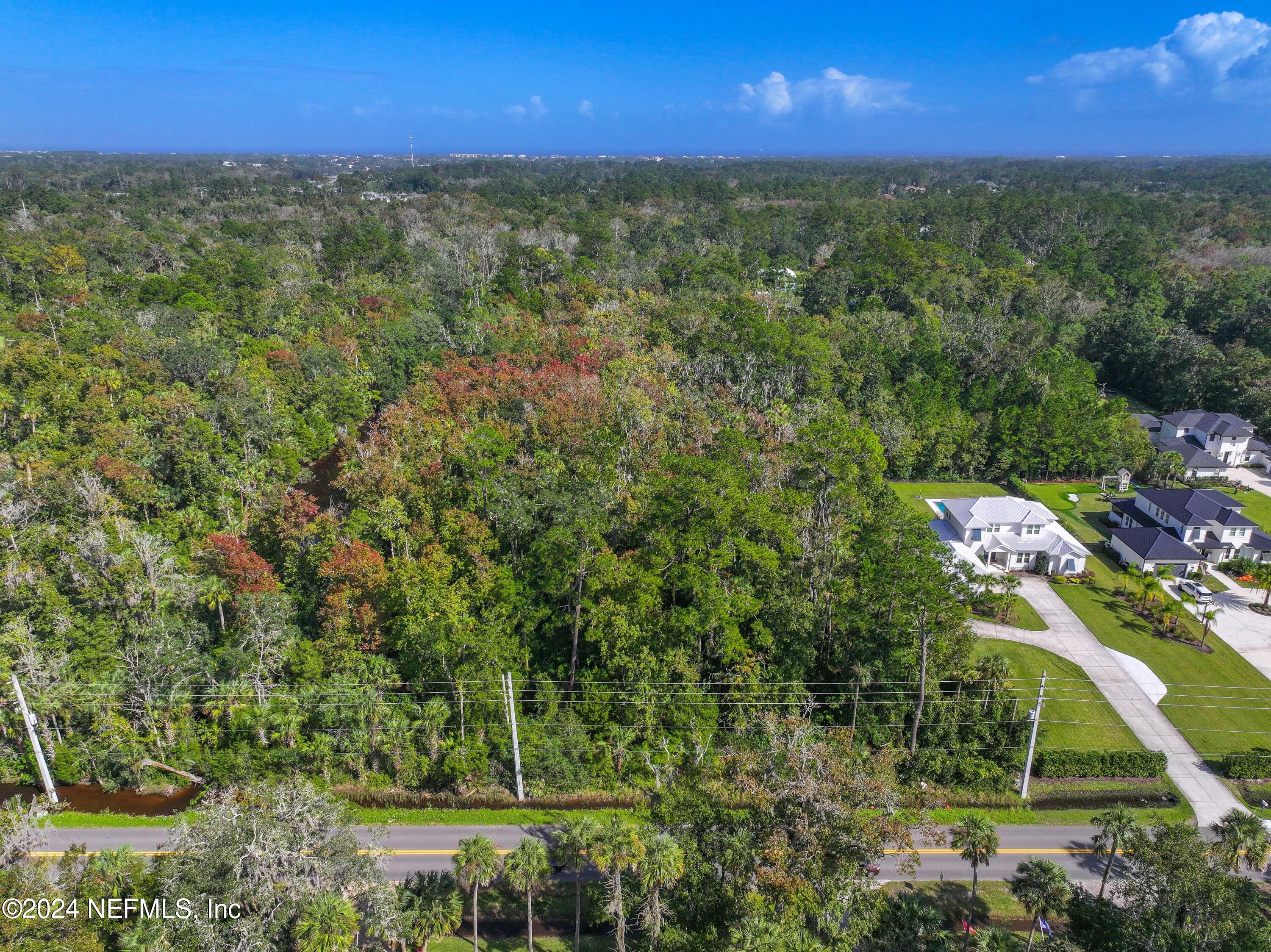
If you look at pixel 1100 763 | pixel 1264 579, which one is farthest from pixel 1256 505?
pixel 1100 763

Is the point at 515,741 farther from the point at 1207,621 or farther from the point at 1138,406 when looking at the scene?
the point at 1138,406

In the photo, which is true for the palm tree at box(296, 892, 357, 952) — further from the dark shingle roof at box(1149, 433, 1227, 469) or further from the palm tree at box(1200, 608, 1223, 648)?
the dark shingle roof at box(1149, 433, 1227, 469)

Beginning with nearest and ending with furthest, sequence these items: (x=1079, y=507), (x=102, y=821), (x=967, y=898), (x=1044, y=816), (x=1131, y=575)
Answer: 1. (x=967, y=898)
2. (x=102, y=821)
3. (x=1044, y=816)
4. (x=1131, y=575)
5. (x=1079, y=507)

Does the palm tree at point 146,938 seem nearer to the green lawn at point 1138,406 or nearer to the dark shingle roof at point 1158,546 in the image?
the dark shingle roof at point 1158,546

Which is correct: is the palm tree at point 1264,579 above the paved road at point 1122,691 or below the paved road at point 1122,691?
above

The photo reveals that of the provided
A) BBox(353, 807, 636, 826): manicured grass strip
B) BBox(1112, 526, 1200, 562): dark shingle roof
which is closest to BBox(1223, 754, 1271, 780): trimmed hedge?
BBox(1112, 526, 1200, 562): dark shingle roof

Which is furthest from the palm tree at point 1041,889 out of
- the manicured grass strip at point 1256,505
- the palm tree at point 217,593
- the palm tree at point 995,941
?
the manicured grass strip at point 1256,505

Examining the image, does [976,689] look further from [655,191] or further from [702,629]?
[655,191]

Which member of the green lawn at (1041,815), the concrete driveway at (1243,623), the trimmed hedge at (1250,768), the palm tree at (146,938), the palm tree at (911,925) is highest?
the palm tree at (146,938)
